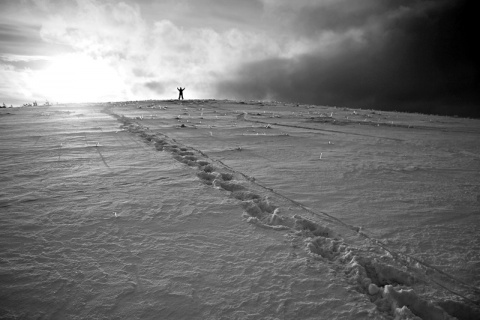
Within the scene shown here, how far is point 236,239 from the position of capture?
8.45 ft

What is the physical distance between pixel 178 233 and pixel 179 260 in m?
0.43

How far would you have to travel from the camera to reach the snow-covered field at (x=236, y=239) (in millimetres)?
1836

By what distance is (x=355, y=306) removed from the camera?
5.95ft

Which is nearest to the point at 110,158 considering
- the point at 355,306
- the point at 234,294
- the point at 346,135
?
the point at 234,294

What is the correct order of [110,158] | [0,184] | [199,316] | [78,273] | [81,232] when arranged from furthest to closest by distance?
[110,158], [0,184], [81,232], [78,273], [199,316]

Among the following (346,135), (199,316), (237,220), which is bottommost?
(199,316)

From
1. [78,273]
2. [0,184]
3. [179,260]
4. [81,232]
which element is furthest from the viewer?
[0,184]

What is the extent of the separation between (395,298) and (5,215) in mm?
3740

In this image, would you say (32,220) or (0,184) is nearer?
(32,220)

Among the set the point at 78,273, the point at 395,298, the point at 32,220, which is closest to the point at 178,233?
the point at 78,273

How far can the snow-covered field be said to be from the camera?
6.02 feet

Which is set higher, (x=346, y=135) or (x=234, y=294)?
(x=346, y=135)

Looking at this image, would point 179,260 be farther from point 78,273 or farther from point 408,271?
point 408,271

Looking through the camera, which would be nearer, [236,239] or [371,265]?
[371,265]
